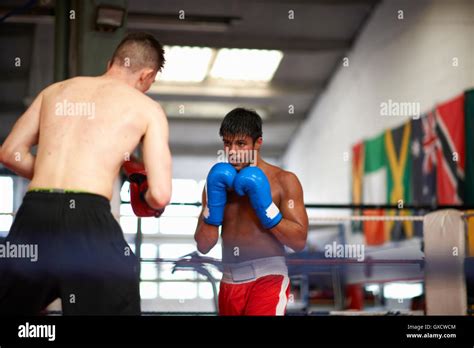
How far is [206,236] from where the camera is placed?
220cm

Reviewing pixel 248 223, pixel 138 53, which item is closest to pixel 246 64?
pixel 248 223

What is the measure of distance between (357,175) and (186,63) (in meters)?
2.44

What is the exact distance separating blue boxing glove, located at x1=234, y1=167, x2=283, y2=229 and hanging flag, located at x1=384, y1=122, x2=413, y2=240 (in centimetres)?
443

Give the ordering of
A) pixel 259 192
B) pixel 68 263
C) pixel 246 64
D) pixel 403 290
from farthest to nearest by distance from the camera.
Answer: pixel 246 64 < pixel 403 290 < pixel 259 192 < pixel 68 263

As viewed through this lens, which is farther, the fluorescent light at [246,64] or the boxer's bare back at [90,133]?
the fluorescent light at [246,64]

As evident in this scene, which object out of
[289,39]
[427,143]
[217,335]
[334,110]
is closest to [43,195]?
[217,335]

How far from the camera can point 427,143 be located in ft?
20.0

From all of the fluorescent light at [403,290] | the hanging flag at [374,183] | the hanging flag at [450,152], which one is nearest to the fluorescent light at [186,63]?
the hanging flag at [374,183]

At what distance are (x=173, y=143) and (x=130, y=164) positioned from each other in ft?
32.6

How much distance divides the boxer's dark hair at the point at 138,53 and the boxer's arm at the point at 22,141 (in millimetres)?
250

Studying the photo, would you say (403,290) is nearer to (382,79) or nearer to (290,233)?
(382,79)

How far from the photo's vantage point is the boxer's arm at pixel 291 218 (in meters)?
2.18

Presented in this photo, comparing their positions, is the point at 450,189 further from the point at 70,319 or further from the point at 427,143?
the point at 70,319

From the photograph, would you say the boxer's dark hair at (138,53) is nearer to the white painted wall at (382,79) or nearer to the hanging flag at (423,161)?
the white painted wall at (382,79)
